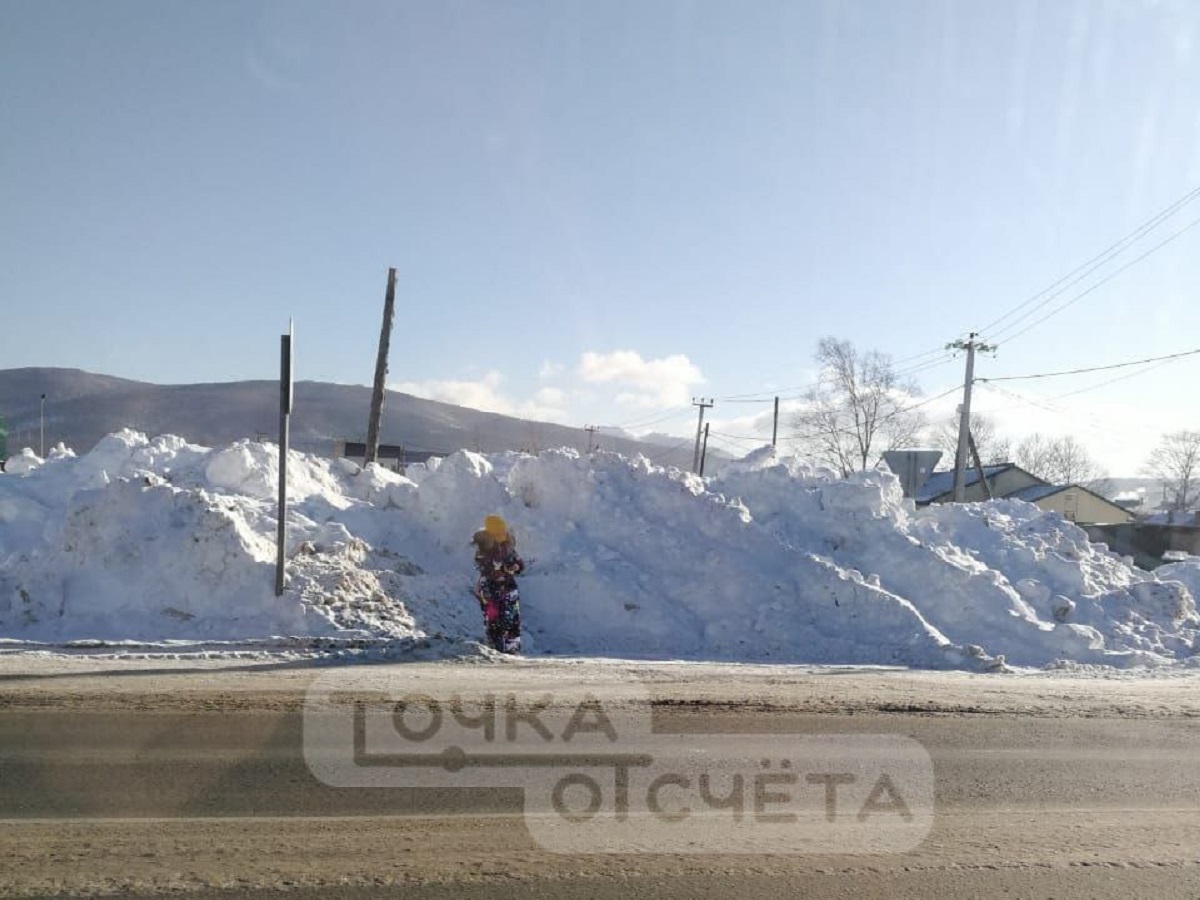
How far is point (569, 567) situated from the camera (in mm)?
13500

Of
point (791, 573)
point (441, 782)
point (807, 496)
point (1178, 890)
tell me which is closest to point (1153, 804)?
point (1178, 890)

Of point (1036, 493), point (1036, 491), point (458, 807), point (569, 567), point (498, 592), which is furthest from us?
point (1036, 491)

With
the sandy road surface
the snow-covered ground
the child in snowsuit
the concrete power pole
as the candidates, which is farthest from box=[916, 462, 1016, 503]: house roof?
the sandy road surface

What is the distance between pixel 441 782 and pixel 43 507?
1201 cm

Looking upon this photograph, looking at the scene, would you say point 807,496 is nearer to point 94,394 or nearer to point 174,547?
point 174,547

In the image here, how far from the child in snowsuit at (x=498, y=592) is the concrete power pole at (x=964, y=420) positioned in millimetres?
25041

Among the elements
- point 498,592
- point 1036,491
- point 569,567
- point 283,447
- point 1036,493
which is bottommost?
point 498,592

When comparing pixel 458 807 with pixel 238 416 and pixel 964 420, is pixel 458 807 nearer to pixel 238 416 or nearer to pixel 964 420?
pixel 964 420

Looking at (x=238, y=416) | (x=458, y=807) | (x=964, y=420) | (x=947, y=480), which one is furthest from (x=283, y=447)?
(x=238, y=416)

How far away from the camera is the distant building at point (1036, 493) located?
2366 inches

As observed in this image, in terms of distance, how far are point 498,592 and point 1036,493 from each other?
57.5 metres

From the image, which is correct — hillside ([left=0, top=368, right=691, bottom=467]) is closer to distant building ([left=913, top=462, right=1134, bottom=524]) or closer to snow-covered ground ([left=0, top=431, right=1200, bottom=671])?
distant building ([left=913, top=462, right=1134, bottom=524])

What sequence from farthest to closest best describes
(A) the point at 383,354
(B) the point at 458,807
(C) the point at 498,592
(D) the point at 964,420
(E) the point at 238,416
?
(E) the point at 238,416
(D) the point at 964,420
(A) the point at 383,354
(C) the point at 498,592
(B) the point at 458,807

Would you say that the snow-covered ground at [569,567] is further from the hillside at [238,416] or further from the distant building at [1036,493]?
the hillside at [238,416]
